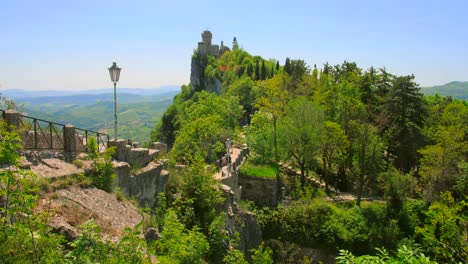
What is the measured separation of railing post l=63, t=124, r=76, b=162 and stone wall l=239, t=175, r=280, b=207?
1728cm

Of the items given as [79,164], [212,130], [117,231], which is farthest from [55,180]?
[212,130]

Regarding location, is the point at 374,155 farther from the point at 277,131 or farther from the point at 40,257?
the point at 40,257

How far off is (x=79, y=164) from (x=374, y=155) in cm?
2304

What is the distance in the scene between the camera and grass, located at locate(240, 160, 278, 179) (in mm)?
28891

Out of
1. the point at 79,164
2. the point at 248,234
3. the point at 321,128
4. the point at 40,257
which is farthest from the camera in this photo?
the point at 321,128

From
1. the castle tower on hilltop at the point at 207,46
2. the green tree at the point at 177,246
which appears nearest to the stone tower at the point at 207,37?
the castle tower on hilltop at the point at 207,46

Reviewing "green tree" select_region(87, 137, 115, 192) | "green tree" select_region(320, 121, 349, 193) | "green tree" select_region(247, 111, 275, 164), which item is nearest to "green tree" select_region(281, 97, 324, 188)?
"green tree" select_region(320, 121, 349, 193)

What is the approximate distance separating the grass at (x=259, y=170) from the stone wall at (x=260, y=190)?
0.27m

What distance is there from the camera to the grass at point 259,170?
1137 inches

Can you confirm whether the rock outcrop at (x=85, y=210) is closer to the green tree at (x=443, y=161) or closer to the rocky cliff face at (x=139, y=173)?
the rocky cliff face at (x=139, y=173)

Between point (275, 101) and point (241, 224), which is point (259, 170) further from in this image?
point (241, 224)

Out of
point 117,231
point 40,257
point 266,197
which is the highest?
point 40,257

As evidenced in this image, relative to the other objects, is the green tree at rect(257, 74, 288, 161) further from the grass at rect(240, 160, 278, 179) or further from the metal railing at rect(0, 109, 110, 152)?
the metal railing at rect(0, 109, 110, 152)

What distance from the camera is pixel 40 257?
6133 millimetres
